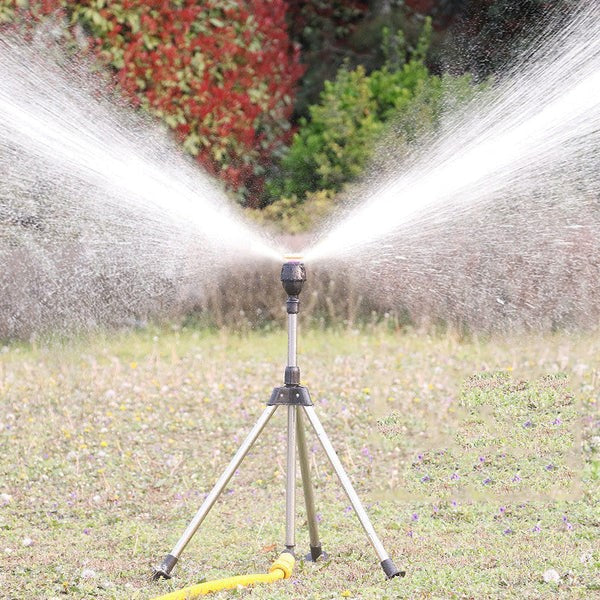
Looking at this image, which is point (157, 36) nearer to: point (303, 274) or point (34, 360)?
point (34, 360)

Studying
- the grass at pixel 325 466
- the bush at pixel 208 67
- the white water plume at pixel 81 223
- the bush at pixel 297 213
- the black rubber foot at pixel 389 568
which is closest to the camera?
the black rubber foot at pixel 389 568

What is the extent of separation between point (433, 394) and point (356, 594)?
2664 mm

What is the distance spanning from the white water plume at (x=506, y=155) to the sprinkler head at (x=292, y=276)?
35 cm

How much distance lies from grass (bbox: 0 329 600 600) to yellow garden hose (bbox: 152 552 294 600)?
0.17 feet

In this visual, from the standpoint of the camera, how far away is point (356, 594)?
3.76 m

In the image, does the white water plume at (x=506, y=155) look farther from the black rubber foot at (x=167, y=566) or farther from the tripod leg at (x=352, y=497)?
the black rubber foot at (x=167, y=566)

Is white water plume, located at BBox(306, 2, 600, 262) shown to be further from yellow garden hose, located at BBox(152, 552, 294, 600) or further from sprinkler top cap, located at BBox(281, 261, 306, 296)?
yellow garden hose, located at BBox(152, 552, 294, 600)

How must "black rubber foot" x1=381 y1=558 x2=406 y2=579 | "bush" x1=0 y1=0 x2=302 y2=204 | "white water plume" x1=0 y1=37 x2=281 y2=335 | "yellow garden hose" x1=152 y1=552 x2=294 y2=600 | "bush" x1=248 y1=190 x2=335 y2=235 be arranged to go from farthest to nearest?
"bush" x1=248 y1=190 x2=335 y2=235
"bush" x1=0 y1=0 x2=302 y2=204
"white water plume" x1=0 y1=37 x2=281 y2=335
"black rubber foot" x1=381 y1=558 x2=406 y2=579
"yellow garden hose" x1=152 y1=552 x2=294 y2=600

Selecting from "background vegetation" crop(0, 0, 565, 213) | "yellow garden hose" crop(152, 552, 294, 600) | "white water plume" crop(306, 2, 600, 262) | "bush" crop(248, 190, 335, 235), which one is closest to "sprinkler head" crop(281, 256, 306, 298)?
"white water plume" crop(306, 2, 600, 262)

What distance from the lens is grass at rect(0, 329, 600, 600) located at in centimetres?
405

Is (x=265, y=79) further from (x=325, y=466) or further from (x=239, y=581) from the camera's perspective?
(x=239, y=581)

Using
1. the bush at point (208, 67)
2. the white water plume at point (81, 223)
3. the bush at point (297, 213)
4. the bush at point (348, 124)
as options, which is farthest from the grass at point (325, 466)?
the bush at point (348, 124)

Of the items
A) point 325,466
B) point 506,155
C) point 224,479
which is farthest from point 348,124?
point 224,479

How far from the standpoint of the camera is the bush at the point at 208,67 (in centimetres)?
845
